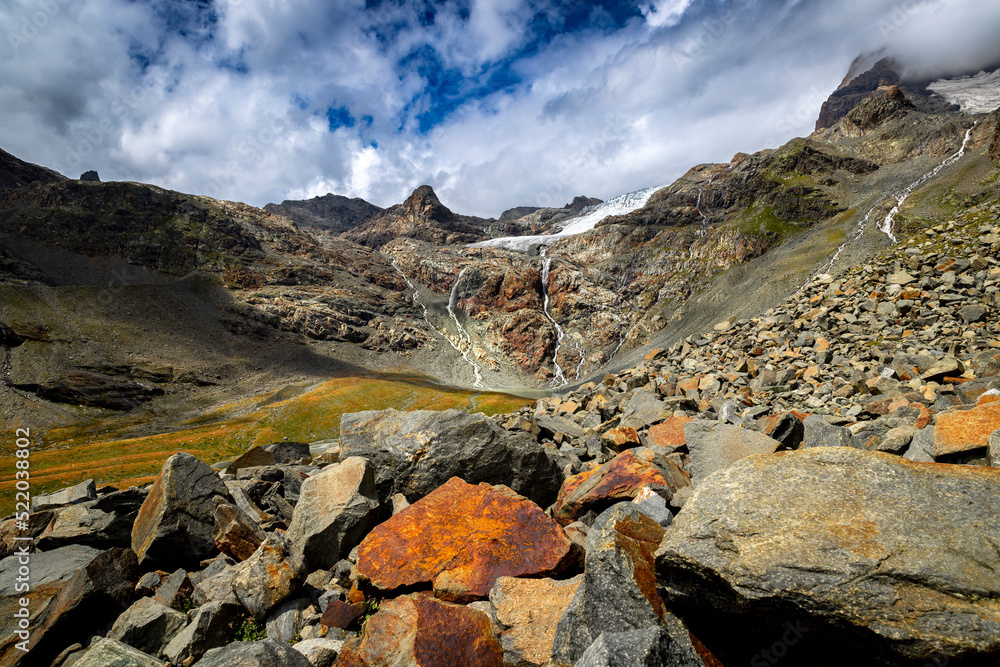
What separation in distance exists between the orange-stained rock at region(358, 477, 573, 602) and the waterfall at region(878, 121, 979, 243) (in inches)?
4699

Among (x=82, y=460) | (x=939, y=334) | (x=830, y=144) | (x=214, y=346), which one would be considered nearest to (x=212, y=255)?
(x=214, y=346)

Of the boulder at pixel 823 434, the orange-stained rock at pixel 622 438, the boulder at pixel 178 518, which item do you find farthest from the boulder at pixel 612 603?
the boulder at pixel 178 518

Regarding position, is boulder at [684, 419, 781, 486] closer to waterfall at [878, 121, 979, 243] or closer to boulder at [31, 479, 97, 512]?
boulder at [31, 479, 97, 512]

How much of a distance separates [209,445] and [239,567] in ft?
227

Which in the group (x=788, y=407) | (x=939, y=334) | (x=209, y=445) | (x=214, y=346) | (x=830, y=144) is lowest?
(x=209, y=445)

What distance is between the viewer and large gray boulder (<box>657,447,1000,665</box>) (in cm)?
409

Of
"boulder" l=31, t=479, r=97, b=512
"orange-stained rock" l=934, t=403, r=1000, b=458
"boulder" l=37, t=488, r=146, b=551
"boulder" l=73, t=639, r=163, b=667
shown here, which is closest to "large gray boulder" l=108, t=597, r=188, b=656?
"boulder" l=73, t=639, r=163, b=667

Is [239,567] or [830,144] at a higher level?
[830,144]

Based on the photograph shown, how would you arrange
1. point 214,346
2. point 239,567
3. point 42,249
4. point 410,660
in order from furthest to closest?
point 42,249
point 214,346
point 239,567
point 410,660

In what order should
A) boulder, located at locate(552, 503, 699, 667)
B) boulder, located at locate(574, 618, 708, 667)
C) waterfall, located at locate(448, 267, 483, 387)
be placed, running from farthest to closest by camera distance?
waterfall, located at locate(448, 267, 483, 387), boulder, located at locate(552, 503, 699, 667), boulder, located at locate(574, 618, 708, 667)

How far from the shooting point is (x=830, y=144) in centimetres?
18950

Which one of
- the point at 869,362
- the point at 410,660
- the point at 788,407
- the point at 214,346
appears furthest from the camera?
the point at 214,346

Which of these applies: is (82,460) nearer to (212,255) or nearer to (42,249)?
(212,255)

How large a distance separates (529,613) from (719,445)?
695cm
